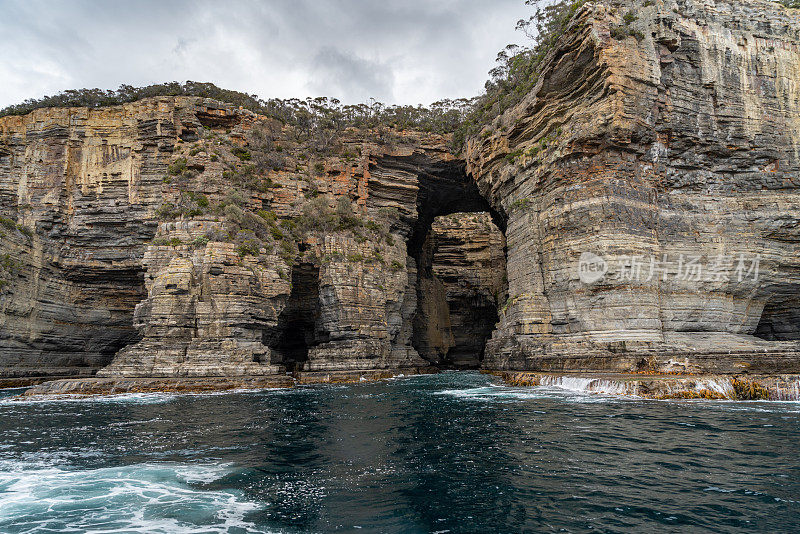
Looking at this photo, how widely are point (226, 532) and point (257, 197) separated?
37.8 meters

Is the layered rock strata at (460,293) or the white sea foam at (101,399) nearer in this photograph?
the white sea foam at (101,399)

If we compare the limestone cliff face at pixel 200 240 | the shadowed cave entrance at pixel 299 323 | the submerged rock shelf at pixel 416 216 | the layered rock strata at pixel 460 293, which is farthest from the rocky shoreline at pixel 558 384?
the layered rock strata at pixel 460 293

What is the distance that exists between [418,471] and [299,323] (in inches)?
1395

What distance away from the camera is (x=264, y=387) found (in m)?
29.8

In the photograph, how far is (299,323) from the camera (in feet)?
142

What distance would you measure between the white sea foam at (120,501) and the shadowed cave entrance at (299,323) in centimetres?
2723

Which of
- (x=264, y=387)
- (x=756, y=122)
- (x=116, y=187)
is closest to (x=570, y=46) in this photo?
(x=756, y=122)

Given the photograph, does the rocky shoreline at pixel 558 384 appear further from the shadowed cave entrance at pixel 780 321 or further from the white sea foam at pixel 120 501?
the white sea foam at pixel 120 501

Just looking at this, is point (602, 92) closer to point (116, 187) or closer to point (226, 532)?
point (226, 532)

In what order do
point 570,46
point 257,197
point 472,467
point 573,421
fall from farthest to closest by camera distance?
point 257,197
point 570,46
point 573,421
point 472,467

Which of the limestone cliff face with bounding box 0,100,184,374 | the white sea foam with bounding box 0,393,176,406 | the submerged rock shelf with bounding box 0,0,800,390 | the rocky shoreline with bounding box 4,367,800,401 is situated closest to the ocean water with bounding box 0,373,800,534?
the rocky shoreline with bounding box 4,367,800,401

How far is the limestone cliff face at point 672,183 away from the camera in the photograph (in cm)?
2853

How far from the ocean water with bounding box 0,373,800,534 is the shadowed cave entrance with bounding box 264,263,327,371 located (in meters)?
22.4

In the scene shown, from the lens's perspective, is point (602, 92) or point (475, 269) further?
point (475, 269)
